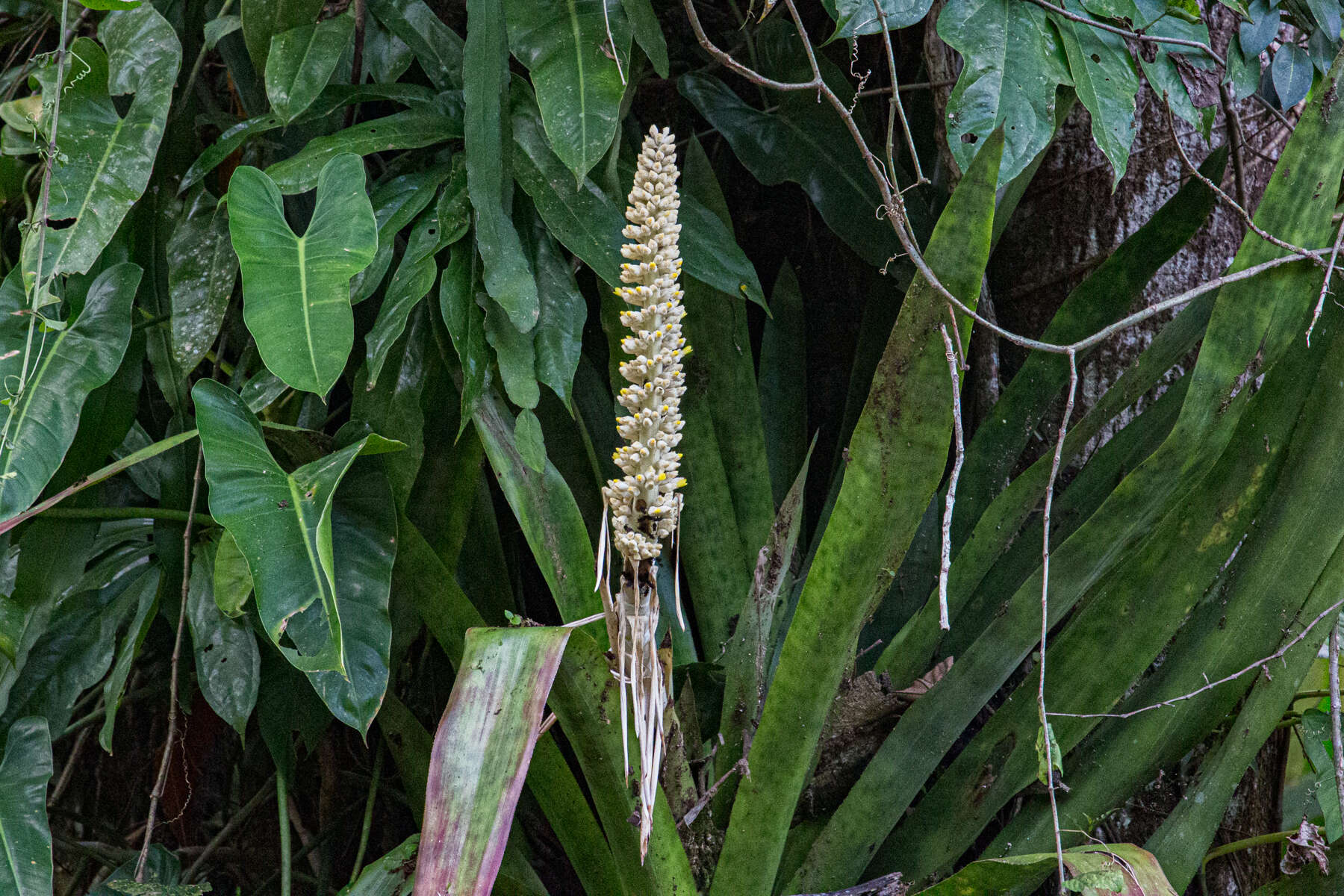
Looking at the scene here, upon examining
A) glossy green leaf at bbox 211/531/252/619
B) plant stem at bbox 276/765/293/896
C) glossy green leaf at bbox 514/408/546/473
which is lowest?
plant stem at bbox 276/765/293/896

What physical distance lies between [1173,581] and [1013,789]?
222mm

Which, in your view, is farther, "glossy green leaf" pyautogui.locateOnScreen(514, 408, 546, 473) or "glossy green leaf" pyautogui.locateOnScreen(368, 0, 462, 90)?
"glossy green leaf" pyautogui.locateOnScreen(368, 0, 462, 90)

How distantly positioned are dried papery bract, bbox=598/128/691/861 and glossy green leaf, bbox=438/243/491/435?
21cm

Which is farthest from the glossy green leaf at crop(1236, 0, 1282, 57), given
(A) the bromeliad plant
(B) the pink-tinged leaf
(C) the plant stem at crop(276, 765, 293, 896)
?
(C) the plant stem at crop(276, 765, 293, 896)

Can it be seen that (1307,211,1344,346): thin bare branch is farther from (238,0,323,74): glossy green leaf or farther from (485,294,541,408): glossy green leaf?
(238,0,323,74): glossy green leaf

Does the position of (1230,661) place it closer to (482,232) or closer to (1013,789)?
(1013,789)

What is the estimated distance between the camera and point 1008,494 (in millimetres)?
894

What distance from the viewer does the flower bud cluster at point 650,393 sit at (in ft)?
2.09

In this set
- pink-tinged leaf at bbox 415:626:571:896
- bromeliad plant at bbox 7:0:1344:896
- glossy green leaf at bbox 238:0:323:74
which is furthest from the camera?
glossy green leaf at bbox 238:0:323:74

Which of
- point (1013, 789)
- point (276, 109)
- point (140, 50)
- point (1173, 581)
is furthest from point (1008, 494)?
point (140, 50)

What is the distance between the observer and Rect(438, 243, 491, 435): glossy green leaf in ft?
2.67

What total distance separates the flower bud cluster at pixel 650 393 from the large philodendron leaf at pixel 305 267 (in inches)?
8.1

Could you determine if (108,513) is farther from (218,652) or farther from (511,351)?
(511,351)

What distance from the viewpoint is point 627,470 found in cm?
64
